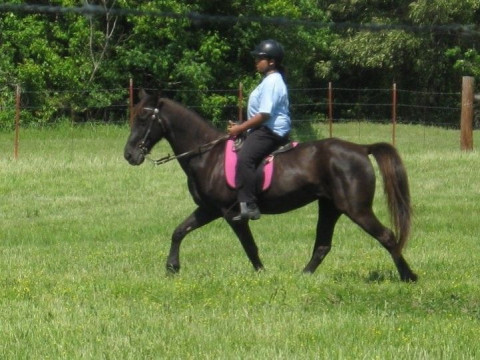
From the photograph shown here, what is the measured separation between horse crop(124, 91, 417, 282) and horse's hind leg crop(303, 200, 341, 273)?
0.01 m

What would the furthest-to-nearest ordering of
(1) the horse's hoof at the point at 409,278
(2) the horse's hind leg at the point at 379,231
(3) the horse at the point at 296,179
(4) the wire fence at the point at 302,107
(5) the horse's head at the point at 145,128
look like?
(4) the wire fence at the point at 302,107, (5) the horse's head at the point at 145,128, (3) the horse at the point at 296,179, (2) the horse's hind leg at the point at 379,231, (1) the horse's hoof at the point at 409,278

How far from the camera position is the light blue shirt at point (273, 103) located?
11.7m

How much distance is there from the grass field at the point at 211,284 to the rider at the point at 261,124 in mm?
828

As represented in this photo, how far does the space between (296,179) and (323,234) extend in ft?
2.46

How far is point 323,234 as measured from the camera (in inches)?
480

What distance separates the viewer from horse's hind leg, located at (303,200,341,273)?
12.0 metres

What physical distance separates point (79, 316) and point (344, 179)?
3637mm

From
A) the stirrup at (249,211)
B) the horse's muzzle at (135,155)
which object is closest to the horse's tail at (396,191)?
the stirrup at (249,211)

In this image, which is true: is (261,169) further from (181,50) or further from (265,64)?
(181,50)

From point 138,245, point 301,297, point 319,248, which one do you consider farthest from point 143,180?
point 301,297

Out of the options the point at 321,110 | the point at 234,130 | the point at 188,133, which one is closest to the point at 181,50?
the point at 321,110

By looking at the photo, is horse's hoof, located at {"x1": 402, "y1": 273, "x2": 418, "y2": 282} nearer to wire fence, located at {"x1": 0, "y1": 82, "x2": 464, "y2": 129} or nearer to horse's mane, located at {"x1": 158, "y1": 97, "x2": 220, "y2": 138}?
horse's mane, located at {"x1": 158, "y1": 97, "x2": 220, "y2": 138}

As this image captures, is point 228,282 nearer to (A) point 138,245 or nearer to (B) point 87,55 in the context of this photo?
(A) point 138,245

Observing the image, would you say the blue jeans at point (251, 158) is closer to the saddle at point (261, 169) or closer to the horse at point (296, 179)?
the saddle at point (261, 169)
